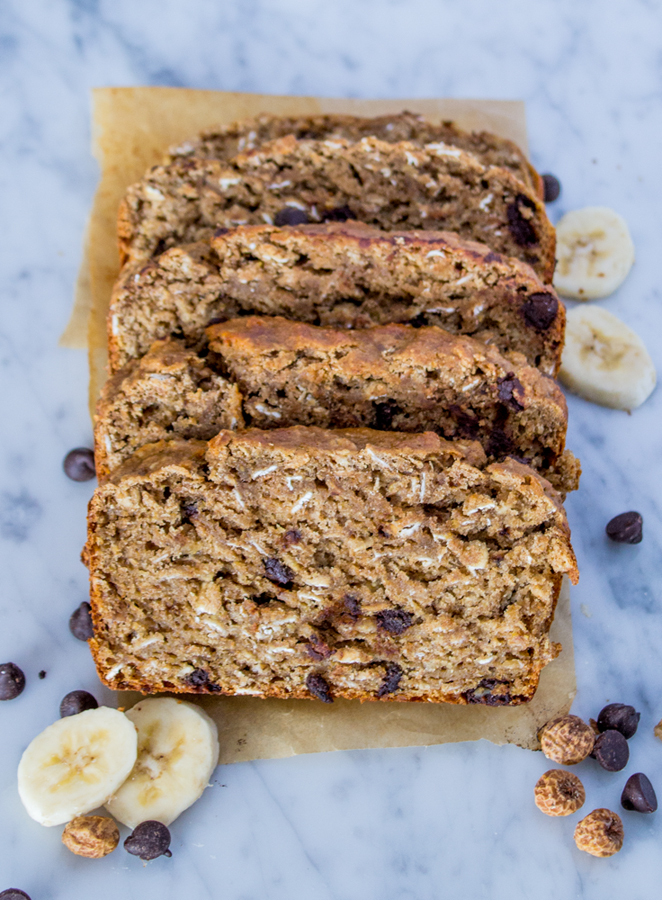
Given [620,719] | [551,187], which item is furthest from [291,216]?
[620,719]

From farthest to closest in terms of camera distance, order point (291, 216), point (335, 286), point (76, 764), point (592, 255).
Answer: point (592, 255), point (291, 216), point (76, 764), point (335, 286)

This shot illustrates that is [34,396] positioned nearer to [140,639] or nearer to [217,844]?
[140,639]

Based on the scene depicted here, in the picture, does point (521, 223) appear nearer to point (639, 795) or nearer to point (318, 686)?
point (318, 686)

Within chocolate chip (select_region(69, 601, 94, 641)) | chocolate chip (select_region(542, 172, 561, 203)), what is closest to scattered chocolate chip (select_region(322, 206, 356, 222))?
chocolate chip (select_region(542, 172, 561, 203))

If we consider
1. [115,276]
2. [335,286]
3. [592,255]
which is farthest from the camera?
[592,255]

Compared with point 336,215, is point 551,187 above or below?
above

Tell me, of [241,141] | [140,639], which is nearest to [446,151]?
[241,141]

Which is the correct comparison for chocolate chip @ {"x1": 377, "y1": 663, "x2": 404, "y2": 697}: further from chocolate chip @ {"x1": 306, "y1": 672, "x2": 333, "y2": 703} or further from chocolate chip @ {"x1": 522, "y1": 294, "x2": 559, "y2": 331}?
chocolate chip @ {"x1": 522, "y1": 294, "x2": 559, "y2": 331}
